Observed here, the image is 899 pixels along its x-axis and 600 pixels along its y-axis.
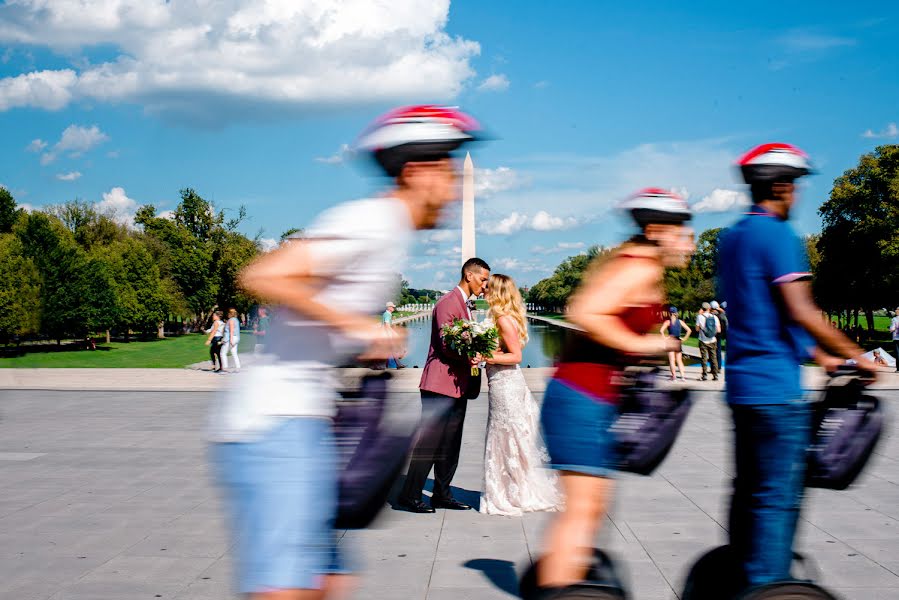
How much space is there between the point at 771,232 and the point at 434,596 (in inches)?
107

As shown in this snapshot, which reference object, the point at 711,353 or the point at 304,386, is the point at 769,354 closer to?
the point at 304,386

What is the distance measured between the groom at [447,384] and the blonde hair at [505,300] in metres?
0.13

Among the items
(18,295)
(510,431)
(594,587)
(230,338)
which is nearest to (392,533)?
(510,431)

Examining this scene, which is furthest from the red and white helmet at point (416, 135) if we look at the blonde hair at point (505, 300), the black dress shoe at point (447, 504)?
the black dress shoe at point (447, 504)

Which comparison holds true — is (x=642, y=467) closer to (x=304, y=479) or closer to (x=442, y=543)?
(x=304, y=479)

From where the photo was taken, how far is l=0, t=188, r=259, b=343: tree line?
122 ft

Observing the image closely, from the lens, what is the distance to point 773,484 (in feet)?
9.88

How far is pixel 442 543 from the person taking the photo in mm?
5684

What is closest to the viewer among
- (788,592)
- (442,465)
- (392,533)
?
(788,592)

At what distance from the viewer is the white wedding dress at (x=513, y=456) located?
6.58 metres

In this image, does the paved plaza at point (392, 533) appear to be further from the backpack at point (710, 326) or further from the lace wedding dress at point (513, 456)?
the backpack at point (710, 326)

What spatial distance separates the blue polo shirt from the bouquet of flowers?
316 centimetres

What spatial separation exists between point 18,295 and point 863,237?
42846 mm

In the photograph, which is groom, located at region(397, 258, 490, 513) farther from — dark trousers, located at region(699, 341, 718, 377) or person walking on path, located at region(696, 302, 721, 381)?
dark trousers, located at region(699, 341, 718, 377)
